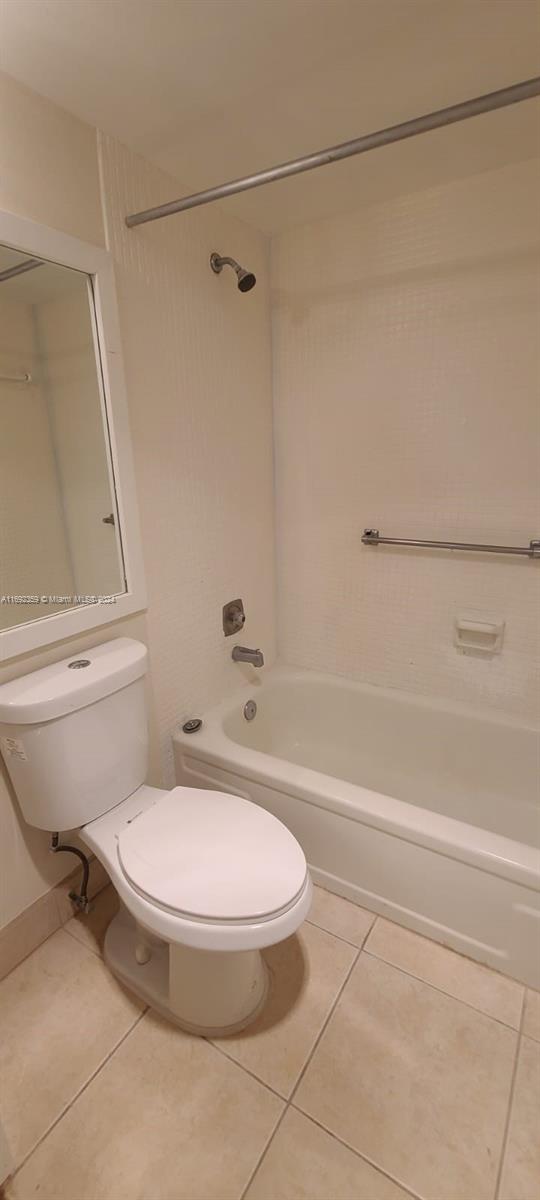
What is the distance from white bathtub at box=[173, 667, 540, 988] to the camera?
3.95ft

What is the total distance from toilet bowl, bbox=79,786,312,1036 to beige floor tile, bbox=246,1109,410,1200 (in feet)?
0.75

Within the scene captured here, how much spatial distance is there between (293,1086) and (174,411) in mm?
1681

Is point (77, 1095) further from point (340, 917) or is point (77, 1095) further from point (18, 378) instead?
point (18, 378)

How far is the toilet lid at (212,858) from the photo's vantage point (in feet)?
3.09

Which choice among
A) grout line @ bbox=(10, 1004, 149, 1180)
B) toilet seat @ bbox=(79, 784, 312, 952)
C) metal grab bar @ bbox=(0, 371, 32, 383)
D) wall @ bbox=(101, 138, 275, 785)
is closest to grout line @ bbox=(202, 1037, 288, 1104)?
grout line @ bbox=(10, 1004, 149, 1180)

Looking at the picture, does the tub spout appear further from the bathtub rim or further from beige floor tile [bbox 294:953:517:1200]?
beige floor tile [bbox 294:953:517:1200]

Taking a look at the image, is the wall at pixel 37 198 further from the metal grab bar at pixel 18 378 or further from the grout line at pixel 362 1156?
the grout line at pixel 362 1156

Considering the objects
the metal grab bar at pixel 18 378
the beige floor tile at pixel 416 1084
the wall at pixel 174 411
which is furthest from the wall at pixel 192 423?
the beige floor tile at pixel 416 1084

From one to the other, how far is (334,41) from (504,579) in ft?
4.55

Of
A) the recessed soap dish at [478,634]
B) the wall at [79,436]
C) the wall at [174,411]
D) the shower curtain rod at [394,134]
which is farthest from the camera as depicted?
the recessed soap dish at [478,634]

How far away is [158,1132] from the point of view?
0.97 m

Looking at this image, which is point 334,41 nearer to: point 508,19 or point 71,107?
point 508,19

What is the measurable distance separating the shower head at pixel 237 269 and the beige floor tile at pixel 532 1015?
1946mm

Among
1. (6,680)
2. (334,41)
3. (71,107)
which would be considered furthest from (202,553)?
(334,41)
